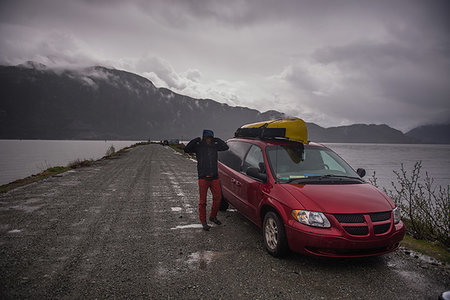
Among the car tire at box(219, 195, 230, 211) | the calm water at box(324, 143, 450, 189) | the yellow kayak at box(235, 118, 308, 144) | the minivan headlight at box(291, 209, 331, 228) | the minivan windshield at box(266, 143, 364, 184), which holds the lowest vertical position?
the calm water at box(324, 143, 450, 189)

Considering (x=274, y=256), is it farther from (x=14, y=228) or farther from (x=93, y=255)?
(x=14, y=228)

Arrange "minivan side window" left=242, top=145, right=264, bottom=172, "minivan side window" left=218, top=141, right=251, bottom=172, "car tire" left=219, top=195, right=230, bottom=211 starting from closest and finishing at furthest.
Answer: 1. "minivan side window" left=242, top=145, right=264, bottom=172
2. "minivan side window" left=218, top=141, right=251, bottom=172
3. "car tire" left=219, top=195, right=230, bottom=211

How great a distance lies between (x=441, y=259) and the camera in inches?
147

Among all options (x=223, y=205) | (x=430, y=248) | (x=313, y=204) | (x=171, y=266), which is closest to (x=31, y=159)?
(x=223, y=205)

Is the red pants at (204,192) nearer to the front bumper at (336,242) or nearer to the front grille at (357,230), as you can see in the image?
the front bumper at (336,242)

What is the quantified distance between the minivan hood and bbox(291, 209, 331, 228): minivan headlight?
0.06 meters

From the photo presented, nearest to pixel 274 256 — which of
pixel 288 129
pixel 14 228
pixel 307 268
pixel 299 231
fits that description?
pixel 307 268

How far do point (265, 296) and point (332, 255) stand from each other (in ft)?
3.34

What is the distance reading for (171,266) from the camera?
3.39 m

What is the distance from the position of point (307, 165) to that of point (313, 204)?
1.27 meters

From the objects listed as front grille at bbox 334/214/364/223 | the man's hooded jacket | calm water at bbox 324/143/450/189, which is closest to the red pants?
the man's hooded jacket

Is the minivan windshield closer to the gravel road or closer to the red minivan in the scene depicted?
the red minivan

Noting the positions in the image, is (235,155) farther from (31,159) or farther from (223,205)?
(31,159)

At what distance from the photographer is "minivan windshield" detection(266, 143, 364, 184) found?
3.97 meters
